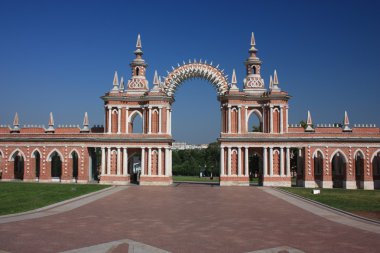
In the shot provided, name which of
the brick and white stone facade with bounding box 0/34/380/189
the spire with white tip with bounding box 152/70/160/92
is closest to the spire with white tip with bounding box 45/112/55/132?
the brick and white stone facade with bounding box 0/34/380/189

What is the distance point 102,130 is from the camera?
5244 centimetres

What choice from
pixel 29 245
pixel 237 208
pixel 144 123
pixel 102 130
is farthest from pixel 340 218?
pixel 102 130

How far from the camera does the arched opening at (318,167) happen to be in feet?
156

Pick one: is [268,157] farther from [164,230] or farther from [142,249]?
[142,249]

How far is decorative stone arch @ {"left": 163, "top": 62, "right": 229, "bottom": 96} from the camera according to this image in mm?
49969

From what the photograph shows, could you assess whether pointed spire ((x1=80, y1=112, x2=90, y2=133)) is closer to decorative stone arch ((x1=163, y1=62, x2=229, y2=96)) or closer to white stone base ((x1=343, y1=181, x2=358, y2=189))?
decorative stone arch ((x1=163, y1=62, x2=229, y2=96))

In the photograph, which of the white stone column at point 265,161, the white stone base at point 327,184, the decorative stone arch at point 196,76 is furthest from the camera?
the decorative stone arch at point 196,76

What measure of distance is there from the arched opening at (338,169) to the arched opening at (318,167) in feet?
6.17

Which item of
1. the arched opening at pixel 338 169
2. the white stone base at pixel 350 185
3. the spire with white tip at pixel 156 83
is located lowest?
the white stone base at pixel 350 185

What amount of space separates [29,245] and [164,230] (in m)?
5.70

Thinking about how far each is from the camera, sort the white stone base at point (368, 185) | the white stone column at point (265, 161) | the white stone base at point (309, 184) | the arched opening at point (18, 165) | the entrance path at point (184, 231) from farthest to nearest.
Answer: the arched opening at point (18, 165) → the white stone column at point (265, 161) → the white stone base at point (309, 184) → the white stone base at point (368, 185) → the entrance path at point (184, 231)

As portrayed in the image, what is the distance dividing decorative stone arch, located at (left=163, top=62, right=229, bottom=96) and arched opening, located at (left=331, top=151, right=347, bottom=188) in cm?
1596

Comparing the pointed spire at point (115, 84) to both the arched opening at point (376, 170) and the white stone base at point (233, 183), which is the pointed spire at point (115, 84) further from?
the arched opening at point (376, 170)

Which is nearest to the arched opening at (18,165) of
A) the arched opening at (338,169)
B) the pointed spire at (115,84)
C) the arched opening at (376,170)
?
the pointed spire at (115,84)
